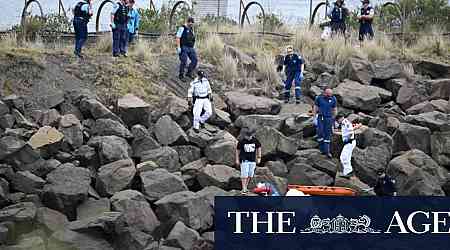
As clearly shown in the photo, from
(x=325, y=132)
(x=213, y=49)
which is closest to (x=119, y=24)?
(x=213, y=49)

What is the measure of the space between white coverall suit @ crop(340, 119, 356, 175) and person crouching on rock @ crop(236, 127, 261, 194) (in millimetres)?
2331

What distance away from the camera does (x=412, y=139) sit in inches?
778

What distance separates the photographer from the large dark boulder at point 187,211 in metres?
15.4

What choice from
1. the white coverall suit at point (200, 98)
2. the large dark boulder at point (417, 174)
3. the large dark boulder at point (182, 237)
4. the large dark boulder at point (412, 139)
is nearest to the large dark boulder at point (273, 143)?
the white coverall suit at point (200, 98)

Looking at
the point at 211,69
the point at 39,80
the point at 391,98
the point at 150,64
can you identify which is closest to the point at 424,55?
the point at 391,98

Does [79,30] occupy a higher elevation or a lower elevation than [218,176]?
higher

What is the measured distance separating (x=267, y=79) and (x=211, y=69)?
5.59 ft

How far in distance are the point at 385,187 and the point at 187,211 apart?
14.5ft

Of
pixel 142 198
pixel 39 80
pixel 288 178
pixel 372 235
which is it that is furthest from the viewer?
pixel 39 80

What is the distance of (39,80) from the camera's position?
68.4ft

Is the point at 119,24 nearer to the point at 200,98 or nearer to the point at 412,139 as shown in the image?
the point at 200,98

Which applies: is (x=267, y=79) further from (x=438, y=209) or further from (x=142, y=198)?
(x=438, y=209)

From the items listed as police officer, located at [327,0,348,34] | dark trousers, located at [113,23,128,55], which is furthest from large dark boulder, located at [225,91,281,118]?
police officer, located at [327,0,348,34]

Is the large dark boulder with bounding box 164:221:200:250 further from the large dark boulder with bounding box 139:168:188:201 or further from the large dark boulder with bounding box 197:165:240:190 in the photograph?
the large dark boulder with bounding box 197:165:240:190
